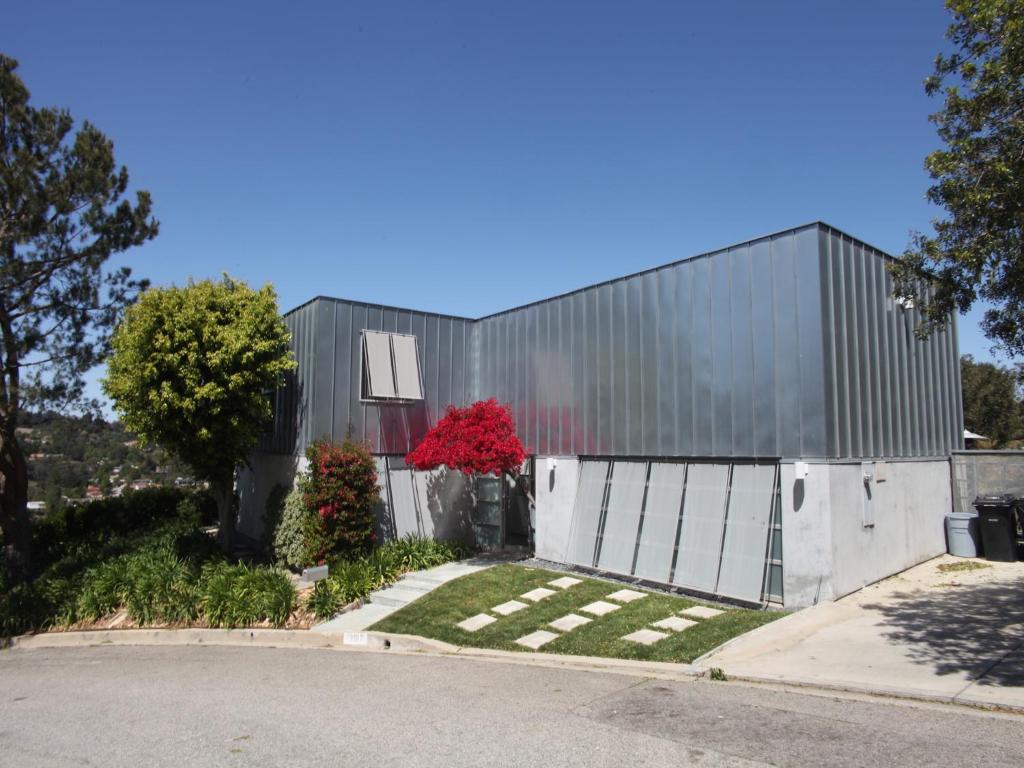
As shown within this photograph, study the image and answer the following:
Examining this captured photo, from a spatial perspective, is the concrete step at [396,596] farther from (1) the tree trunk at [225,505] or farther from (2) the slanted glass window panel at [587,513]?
(1) the tree trunk at [225,505]

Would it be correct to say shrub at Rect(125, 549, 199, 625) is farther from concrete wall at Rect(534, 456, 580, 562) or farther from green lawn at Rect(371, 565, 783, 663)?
concrete wall at Rect(534, 456, 580, 562)

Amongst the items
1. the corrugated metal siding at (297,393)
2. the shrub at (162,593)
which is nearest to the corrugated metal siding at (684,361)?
the corrugated metal siding at (297,393)

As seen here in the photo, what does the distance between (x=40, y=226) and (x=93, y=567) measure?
772 cm

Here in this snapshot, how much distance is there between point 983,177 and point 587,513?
8.68 m

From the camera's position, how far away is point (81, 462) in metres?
46.8

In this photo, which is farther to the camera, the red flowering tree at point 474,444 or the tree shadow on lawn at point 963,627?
the red flowering tree at point 474,444

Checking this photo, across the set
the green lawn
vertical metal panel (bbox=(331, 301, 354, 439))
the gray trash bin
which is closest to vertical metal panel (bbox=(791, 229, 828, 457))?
the green lawn

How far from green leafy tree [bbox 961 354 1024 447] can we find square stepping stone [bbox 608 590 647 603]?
26269 mm

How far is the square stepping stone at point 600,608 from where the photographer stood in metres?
10.2

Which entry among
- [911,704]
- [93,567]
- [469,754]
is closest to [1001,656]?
[911,704]

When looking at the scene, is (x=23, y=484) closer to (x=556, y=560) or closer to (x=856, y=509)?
(x=556, y=560)

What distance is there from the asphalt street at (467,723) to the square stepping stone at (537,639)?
0.67 m

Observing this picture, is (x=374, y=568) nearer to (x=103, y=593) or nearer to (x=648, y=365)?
(x=103, y=593)

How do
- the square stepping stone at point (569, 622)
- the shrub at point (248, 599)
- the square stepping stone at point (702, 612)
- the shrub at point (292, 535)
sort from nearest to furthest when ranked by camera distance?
the square stepping stone at point (569, 622) < the square stepping stone at point (702, 612) < the shrub at point (248, 599) < the shrub at point (292, 535)
